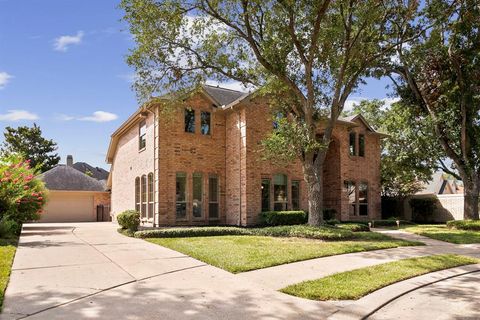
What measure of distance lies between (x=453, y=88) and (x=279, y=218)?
40.2 ft

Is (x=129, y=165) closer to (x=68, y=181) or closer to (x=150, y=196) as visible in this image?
(x=150, y=196)

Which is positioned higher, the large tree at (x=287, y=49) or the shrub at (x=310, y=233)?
the large tree at (x=287, y=49)

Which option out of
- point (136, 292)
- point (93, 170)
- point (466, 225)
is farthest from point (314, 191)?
point (93, 170)

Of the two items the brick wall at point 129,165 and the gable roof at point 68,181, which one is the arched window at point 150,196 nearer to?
the brick wall at point 129,165

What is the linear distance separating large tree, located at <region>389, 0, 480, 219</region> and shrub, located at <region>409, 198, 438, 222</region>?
3.87m

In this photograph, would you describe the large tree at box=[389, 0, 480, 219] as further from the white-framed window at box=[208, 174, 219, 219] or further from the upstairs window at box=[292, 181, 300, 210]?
the white-framed window at box=[208, 174, 219, 219]

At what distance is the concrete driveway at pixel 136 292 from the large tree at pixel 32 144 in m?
42.0

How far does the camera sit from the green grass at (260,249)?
30.9 feet

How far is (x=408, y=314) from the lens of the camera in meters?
6.07

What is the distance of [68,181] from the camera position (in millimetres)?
31703

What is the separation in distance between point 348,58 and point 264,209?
854 centimetres

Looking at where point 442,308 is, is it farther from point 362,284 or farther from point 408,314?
point 362,284

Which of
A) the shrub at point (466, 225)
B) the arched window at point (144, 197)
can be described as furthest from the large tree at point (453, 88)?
the arched window at point (144, 197)

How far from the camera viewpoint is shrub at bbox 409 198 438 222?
2645 centimetres
